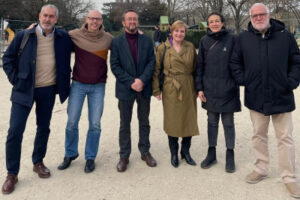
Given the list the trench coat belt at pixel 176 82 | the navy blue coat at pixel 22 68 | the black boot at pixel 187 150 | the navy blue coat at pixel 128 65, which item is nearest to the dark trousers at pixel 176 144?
the black boot at pixel 187 150

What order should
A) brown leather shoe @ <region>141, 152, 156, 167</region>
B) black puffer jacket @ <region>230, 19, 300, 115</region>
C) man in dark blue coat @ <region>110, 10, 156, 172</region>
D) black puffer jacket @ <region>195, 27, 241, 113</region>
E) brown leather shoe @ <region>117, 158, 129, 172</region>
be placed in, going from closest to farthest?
black puffer jacket @ <region>230, 19, 300, 115</region>
black puffer jacket @ <region>195, 27, 241, 113</region>
man in dark blue coat @ <region>110, 10, 156, 172</region>
brown leather shoe @ <region>117, 158, 129, 172</region>
brown leather shoe @ <region>141, 152, 156, 167</region>

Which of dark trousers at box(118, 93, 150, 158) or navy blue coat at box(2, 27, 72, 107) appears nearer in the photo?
navy blue coat at box(2, 27, 72, 107)

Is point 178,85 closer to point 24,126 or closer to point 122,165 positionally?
point 122,165

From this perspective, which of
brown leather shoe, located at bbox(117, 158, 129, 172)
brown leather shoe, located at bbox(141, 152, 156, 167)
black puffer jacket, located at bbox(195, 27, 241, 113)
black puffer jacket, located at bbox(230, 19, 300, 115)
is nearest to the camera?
black puffer jacket, located at bbox(230, 19, 300, 115)

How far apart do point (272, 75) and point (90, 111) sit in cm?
233

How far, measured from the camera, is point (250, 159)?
4012mm

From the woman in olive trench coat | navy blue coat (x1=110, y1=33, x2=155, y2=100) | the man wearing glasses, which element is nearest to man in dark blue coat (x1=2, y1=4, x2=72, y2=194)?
the man wearing glasses

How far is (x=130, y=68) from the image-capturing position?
3578 millimetres

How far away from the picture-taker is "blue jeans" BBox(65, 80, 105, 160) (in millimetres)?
3613

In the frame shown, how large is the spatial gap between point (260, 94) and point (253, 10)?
3.16 ft

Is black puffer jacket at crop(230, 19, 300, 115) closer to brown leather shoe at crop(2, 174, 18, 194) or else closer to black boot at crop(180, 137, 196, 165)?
black boot at crop(180, 137, 196, 165)

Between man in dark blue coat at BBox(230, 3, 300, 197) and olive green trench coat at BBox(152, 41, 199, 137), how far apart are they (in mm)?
672

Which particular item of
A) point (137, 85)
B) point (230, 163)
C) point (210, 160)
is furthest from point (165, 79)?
point (230, 163)

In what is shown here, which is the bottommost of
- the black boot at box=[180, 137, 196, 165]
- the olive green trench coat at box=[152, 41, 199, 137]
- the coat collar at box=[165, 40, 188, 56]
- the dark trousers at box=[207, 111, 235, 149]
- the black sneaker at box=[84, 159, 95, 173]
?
the black sneaker at box=[84, 159, 95, 173]
